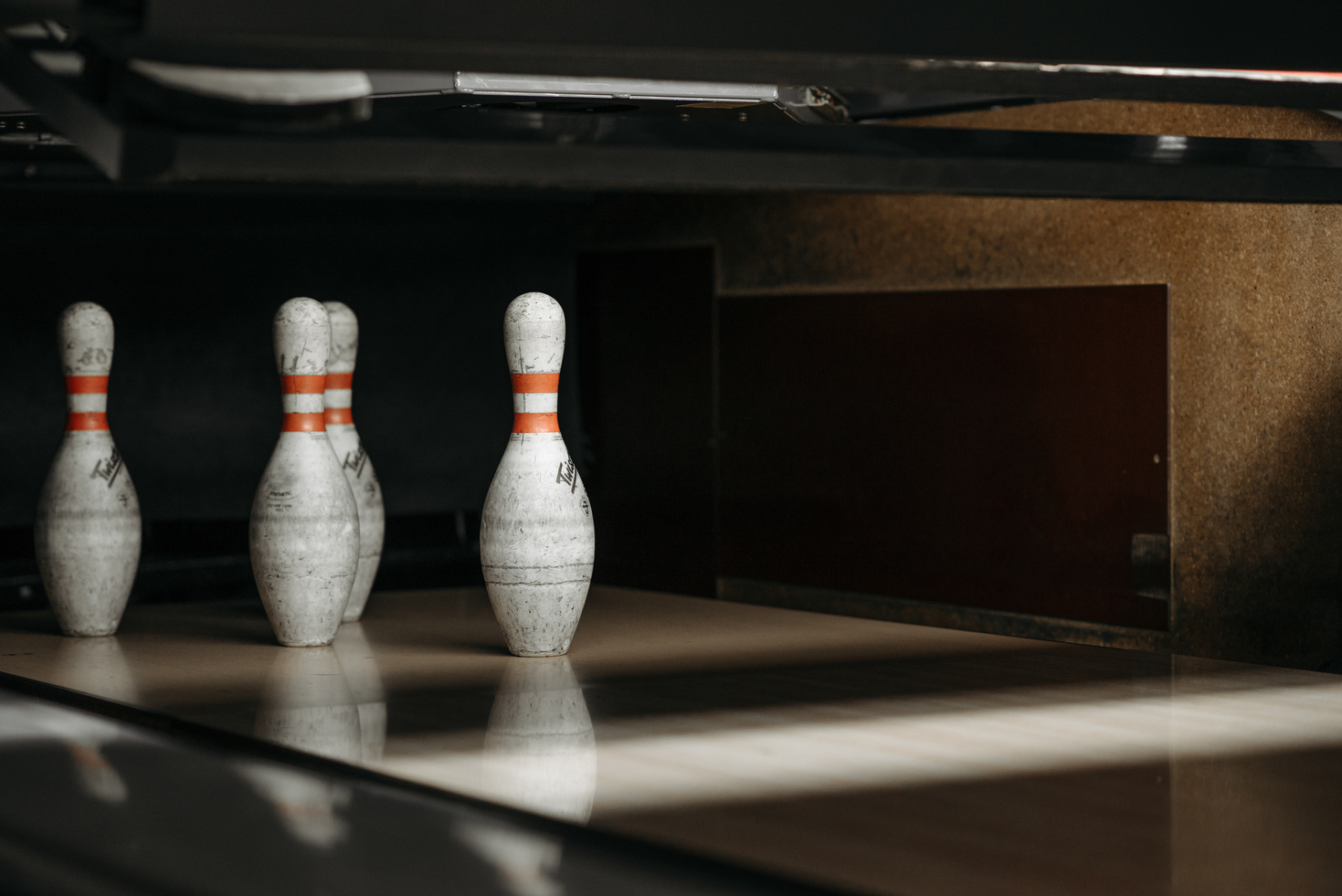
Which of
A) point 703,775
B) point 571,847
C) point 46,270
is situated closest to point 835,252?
point 46,270

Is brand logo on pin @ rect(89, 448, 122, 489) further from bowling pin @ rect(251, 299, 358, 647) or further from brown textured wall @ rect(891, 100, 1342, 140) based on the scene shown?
brown textured wall @ rect(891, 100, 1342, 140)

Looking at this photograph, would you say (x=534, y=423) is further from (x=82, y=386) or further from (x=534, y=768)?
(x=534, y=768)

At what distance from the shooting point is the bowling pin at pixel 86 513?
2715 millimetres

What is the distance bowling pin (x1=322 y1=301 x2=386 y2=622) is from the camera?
291 cm

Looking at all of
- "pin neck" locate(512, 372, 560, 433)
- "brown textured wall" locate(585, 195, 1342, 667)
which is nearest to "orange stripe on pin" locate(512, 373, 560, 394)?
"pin neck" locate(512, 372, 560, 433)

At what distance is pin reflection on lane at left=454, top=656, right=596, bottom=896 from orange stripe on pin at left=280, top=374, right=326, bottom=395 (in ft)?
2.03

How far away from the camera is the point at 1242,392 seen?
2.91 metres

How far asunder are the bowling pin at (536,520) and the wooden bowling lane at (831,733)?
77 mm

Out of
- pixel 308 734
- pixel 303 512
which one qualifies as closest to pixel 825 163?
pixel 308 734

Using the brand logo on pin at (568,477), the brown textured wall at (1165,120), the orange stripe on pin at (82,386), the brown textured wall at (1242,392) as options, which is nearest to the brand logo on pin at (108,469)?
the orange stripe on pin at (82,386)

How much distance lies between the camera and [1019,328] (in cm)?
333

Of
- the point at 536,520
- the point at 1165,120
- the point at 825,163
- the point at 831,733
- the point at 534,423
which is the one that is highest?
the point at 1165,120

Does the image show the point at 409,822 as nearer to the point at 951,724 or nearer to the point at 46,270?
the point at 951,724

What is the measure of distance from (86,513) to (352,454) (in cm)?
48
